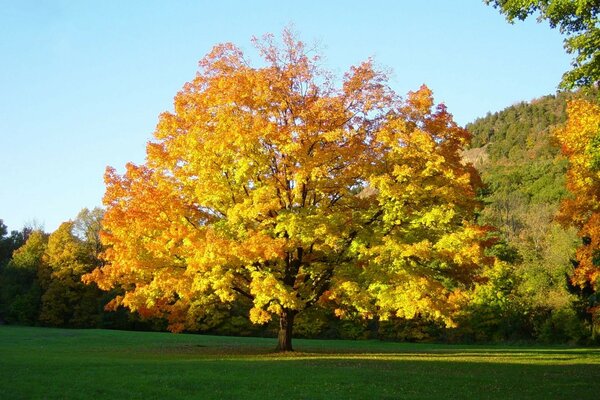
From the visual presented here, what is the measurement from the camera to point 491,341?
5897 cm

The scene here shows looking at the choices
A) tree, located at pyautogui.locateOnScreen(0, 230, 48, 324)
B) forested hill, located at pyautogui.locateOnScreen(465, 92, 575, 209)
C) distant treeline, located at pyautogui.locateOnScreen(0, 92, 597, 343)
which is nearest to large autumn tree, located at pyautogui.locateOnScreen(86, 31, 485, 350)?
distant treeline, located at pyautogui.locateOnScreen(0, 92, 597, 343)

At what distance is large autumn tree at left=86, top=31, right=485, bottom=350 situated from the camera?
857 inches

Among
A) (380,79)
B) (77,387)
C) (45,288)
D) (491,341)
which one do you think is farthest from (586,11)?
(45,288)

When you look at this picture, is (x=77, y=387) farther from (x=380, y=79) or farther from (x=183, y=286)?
(x=380, y=79)

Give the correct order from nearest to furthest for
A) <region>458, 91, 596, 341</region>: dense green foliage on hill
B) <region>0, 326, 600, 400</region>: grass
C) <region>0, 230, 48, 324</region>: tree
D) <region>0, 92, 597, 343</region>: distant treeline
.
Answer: <region>0, 326, 600, 400</region>: grass, <region>458, 91, 596, 341</region>: dense green foliage on hill, <region>0, 92, 597, 343</region>: distant treeline, <region>0, 230, 48, 324</region>: tree

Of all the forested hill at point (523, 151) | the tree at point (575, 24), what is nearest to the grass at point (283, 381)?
the tree at point (575, 24)

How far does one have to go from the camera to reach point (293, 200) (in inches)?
916

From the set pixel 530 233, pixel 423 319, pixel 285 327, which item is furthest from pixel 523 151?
pixel 285 327

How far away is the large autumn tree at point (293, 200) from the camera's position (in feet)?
71.4

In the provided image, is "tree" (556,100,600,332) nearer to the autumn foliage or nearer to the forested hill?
the autumn foliage

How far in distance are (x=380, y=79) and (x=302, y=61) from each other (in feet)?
11.7

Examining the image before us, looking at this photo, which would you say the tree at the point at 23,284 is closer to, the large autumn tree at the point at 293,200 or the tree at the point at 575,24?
the large autumn tree at the point at 293,200

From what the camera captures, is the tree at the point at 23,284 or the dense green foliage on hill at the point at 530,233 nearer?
the dense green foliage on hill at the point at 530,233

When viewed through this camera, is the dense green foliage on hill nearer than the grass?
No
